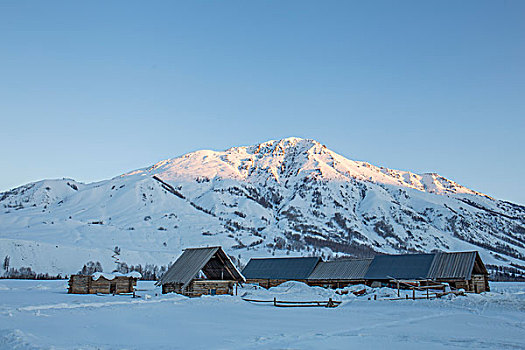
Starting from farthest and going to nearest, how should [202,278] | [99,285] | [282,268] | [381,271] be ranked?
[282,268] < [381,271] < [99,285] < [202,278]

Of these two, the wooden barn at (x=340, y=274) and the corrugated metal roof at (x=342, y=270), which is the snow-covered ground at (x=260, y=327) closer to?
the wooden barn at (x=340, y=274)

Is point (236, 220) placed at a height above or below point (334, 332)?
above

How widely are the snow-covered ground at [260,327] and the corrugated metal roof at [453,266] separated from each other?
13096 millimetres

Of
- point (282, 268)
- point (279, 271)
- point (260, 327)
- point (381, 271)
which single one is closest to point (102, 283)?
point (279, 271)

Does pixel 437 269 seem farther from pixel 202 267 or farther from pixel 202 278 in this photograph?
pixel 202 267

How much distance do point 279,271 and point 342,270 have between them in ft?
28.4

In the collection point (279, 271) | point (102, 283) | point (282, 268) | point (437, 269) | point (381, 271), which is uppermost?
point (437, 269)

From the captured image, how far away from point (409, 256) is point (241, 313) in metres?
29.5

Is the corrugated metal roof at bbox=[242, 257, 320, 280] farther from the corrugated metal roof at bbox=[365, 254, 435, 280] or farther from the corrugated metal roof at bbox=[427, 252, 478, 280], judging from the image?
the corrugated metal roof at bbox=[427, 252, 478, 280]

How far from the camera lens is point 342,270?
53.2 m

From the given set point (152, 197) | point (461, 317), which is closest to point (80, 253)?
point (461, 317)

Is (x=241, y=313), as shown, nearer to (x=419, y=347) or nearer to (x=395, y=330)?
(x=395, y=330)

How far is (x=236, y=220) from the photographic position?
18488 centimetres

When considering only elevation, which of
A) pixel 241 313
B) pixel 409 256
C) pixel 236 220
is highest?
pixel 236 220
